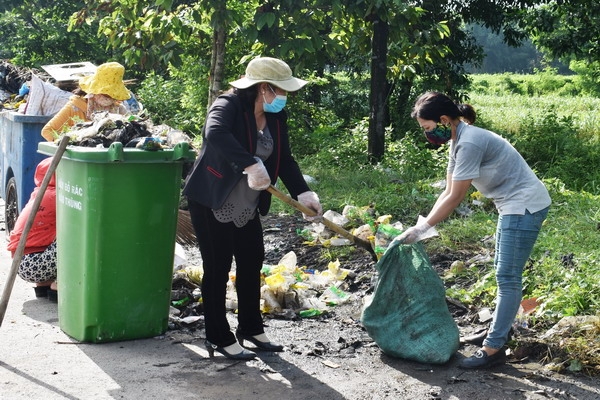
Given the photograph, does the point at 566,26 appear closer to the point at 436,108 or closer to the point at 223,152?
the point at 436,108

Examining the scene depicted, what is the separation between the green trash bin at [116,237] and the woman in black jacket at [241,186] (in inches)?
11.5

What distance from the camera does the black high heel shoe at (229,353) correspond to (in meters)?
4.81

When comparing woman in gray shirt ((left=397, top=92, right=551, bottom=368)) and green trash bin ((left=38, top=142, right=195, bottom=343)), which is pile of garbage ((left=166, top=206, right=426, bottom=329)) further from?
woman in gray shirt ((left=397, top=92, right=551, bottom=368))

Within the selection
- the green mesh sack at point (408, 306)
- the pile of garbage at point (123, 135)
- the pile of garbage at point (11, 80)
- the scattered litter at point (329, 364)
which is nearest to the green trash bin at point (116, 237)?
the pile of garbage at point (123, 135)

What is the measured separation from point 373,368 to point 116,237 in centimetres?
160

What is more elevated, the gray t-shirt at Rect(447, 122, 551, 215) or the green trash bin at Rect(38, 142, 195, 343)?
the gray t-shirt at Rect(447, 122, 551, 215)

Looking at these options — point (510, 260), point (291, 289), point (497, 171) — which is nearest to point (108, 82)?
point (291, 289)

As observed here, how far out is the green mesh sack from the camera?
15.7 feet

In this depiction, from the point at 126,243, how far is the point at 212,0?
4.67 m

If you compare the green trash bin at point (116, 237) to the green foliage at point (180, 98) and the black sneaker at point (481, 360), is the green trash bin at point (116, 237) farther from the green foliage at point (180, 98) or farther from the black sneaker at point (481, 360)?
the green foliage at point (180, 98)

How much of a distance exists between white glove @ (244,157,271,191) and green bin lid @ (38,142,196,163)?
55cm

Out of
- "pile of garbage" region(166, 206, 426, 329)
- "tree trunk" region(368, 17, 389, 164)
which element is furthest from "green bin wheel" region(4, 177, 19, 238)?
"tree trunk" region(368, 17, 389, 164)

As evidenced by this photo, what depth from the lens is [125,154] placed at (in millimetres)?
4789

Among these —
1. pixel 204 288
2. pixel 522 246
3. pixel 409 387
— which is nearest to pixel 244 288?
pixel 204 288
